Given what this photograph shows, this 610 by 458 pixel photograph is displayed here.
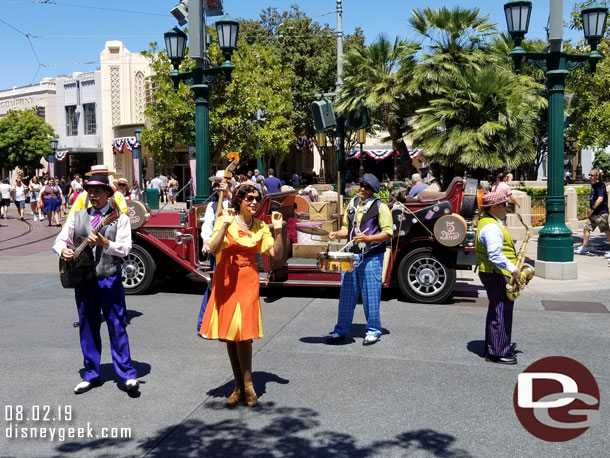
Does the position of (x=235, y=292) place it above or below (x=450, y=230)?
below

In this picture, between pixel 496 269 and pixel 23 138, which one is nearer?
pixel 496 269

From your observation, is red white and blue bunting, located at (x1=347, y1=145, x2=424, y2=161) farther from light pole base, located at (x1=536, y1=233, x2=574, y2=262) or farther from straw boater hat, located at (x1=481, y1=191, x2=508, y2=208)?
straw boater hat, located at (x1=481, y1=191, x2=508, y2=208)

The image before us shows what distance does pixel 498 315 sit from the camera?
6109 mm

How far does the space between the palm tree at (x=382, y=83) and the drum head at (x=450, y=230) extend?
1299cm

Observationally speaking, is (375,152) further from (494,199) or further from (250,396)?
(250,396)

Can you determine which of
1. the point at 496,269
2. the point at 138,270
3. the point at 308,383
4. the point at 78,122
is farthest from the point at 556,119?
the point at 78,122

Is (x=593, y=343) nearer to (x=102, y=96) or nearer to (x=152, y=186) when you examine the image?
(x=152, y=186)

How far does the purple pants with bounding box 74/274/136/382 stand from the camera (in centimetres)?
535

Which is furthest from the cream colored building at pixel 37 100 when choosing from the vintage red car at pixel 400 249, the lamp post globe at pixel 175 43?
the vintage red car at pixel 400 249

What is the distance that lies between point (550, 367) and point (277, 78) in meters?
26.5

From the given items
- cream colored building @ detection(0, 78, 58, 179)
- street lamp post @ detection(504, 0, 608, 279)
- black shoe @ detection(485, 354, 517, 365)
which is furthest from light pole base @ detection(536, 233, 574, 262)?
cream colored building @ detection(0, 78, 58, 179)

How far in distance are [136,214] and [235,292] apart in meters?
4.78

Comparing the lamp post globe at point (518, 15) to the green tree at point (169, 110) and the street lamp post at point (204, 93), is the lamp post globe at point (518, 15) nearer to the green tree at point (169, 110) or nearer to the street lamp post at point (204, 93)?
the street lamp post at point (204, 93)

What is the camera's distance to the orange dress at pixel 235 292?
4.95m
